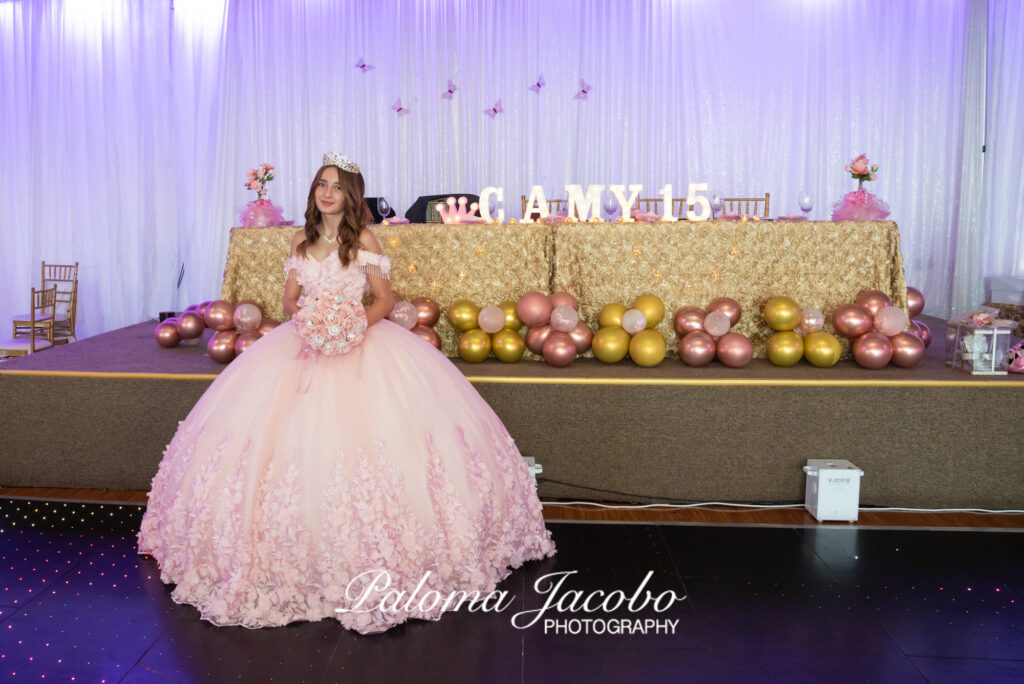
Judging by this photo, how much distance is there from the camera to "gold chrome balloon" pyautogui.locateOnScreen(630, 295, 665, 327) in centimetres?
387

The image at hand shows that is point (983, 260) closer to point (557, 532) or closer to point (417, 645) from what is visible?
point (557, 532)

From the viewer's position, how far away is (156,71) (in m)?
8.54

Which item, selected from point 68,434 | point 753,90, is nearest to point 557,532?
point 68,434

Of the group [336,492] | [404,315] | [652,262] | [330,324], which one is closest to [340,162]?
[330,324]

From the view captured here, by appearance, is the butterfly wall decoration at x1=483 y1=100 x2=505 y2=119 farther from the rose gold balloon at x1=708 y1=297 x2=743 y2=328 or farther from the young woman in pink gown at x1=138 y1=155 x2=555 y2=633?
the young woman in pink gown at x1=138 y1=155 x2=555 y2=633

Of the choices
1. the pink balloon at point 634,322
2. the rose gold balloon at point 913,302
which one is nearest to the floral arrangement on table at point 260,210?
the pink balloon at point 634,322

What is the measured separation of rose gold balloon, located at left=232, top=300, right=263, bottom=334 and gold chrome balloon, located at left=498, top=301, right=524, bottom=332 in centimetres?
122

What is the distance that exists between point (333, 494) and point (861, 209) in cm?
315

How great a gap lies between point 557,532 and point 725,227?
1.84 metres

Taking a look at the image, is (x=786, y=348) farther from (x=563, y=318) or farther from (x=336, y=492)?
(x=336, y=492)

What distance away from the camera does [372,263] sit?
116 inches

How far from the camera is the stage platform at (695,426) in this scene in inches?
136

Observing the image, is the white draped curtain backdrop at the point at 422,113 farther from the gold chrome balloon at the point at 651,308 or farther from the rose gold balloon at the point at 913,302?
the gold chrome balloon at the point at 651,308

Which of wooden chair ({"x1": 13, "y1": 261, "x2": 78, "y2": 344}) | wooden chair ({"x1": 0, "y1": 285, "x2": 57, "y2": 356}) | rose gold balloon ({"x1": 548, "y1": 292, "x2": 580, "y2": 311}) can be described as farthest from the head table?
wooden chair ({"x1": 13, "y1": 261, "x2": 78, "y2": 344})
